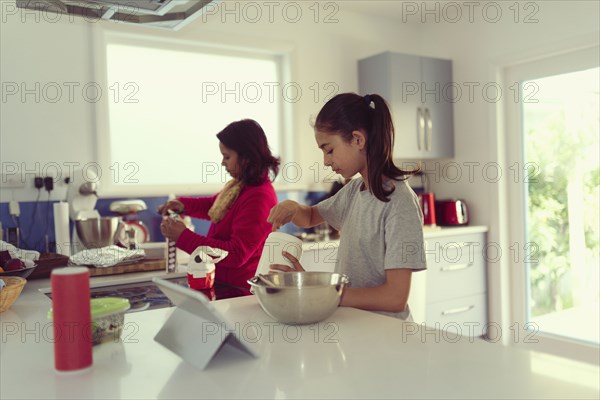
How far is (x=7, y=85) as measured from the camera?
99.6 inches

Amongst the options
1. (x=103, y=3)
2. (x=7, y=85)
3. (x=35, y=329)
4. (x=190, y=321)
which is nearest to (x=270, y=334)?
(x=190, y=321)

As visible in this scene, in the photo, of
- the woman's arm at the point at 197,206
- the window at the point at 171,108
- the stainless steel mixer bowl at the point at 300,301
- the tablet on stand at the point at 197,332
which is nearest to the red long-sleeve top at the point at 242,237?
the woman's arm at the point at 197,206

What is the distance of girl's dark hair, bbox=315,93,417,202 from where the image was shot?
1393 millimetres

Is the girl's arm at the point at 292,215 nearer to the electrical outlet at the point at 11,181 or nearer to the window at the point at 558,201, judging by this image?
the electrical outlet at the point at 11,181

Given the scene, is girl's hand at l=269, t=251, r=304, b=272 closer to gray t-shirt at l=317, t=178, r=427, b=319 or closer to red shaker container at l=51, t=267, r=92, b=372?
gray t-shirt at l=317, t=178, r=427, b=319

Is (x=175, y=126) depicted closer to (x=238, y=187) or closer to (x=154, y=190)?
(x=154, y=190)

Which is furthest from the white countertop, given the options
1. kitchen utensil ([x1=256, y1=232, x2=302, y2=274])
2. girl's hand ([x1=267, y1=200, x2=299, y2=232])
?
kitchen utensil ([x1=256, y1=232, x2=302, y2=274])

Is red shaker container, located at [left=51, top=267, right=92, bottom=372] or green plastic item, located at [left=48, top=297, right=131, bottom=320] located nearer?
red shaker container, located at [left=51, top=267, right=92, bottom=372]

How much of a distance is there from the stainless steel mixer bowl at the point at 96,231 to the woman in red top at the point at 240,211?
49 centimetres

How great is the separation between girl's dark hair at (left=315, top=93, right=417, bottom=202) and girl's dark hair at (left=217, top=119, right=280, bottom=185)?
64cm

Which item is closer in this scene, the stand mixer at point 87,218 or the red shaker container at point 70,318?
the red shaker container at point 70,318

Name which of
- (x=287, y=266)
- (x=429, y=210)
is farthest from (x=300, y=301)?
(x=429, y=210)

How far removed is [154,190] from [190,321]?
1969 millimetres

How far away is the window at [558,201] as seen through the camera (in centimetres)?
301
